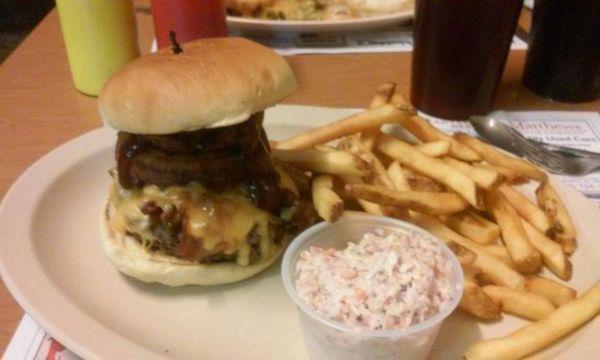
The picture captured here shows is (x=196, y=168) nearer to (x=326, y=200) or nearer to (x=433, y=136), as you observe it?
(x=326, y=200)


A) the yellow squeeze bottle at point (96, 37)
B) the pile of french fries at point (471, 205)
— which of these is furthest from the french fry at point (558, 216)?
the yellow squeeze bottle at point (96, 37)

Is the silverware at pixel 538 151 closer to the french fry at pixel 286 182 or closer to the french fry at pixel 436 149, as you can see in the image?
the french fry at pixel 436 149

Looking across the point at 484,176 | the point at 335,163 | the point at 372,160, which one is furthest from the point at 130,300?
the point at 484,176

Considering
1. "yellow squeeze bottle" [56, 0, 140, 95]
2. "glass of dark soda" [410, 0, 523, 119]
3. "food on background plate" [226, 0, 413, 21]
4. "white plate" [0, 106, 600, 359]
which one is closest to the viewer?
"white plate" [0, 106, 600, 359]

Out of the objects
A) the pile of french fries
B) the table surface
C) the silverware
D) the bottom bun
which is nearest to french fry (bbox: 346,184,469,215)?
the pile of french fries

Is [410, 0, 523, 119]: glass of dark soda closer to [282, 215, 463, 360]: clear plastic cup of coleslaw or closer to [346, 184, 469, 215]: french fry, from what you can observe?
[346, 184, 469, 215]: french fry

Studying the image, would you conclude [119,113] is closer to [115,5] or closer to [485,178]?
[485,178]
